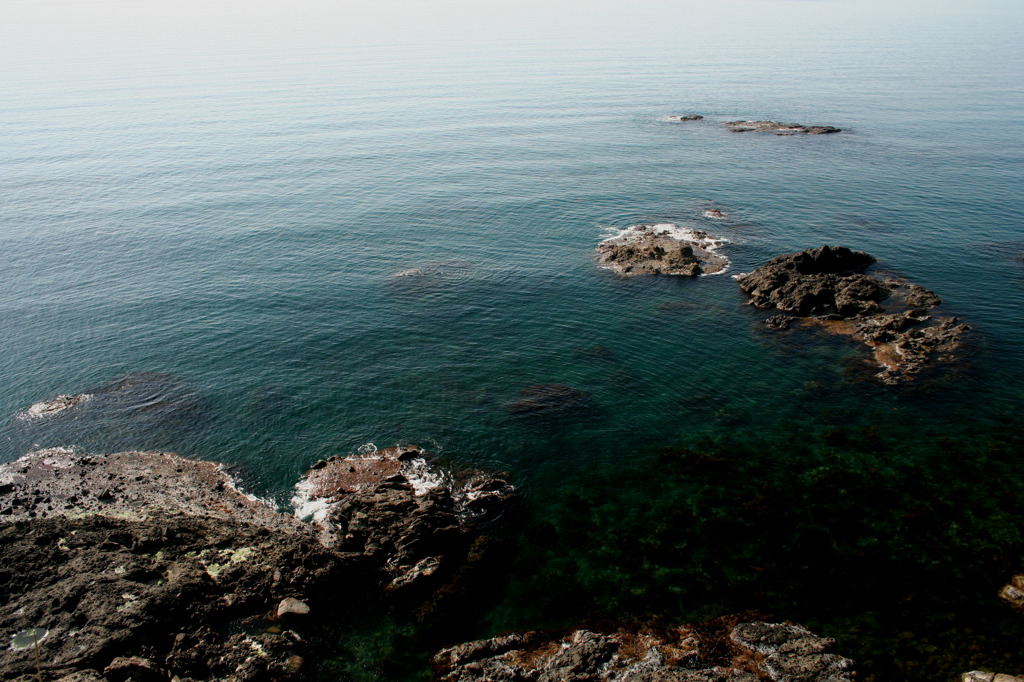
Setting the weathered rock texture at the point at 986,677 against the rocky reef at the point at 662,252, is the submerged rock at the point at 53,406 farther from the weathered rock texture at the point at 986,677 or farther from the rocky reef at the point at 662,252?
the weathered rock texture at the point at 986,677

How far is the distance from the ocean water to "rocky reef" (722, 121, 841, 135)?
7.02 m

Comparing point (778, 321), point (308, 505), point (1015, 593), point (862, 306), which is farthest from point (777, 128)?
point (308, 505)

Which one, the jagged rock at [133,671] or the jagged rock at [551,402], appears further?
the jagged rock at [551,402]

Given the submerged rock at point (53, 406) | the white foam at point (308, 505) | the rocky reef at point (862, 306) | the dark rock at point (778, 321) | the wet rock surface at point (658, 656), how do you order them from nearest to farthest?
the wet rock surface at point (658, 656)
the white foam at point (308, 505)
the submerged rock at point (53, 406)
the rocky reef at point (862, 306)
the dark rock at point (778, 321)

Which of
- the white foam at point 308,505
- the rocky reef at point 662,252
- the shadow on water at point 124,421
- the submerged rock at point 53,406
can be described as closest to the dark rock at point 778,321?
the rocky reef at point 662,252

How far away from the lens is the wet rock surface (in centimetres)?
3186

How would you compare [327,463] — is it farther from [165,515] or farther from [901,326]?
[901,326]

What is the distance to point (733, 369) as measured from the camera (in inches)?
2443

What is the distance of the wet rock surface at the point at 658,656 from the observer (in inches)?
1254

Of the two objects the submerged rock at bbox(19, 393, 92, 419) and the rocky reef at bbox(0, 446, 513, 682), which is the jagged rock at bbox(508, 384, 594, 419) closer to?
the rocky reef at bbox(0, 446, 513, 682)

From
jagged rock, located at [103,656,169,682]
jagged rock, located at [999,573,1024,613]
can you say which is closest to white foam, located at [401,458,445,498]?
jagged rock, located at [103,656,169,682]

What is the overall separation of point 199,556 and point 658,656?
30283 millimetres

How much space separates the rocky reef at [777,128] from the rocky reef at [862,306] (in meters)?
84.0

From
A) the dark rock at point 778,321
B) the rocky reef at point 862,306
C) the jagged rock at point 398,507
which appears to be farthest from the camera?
the dark rock at point 778,321
